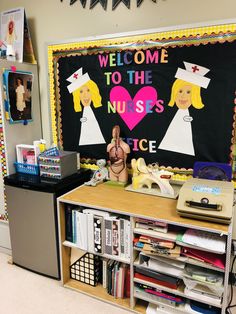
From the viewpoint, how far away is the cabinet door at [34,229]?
1.98 meters

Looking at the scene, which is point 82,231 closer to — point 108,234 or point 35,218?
point 108,234

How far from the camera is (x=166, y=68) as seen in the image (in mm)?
1908

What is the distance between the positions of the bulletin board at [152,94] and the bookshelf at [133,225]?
36 centimetres

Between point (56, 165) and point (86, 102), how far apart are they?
58 centimetres

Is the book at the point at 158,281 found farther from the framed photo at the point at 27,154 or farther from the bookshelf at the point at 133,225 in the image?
the framed photo at the point at 27,154

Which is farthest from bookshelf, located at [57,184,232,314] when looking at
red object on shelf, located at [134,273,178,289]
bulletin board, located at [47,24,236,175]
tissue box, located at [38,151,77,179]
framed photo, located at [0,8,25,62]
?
framed photo, located at [0,8,25,62]

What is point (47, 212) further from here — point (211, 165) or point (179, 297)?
point (211, 165)

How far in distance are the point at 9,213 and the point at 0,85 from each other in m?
1.02

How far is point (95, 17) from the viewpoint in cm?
213

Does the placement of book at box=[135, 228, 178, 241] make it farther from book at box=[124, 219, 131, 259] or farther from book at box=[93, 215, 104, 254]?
book at box=[93, 215, 104, 254]

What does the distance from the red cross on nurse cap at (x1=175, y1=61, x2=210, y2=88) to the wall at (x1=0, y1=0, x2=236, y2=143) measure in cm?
30

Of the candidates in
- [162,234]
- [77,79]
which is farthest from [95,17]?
[162,234]

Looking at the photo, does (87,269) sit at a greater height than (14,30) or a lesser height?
lesser

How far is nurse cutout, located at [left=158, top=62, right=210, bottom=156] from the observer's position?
183cm
